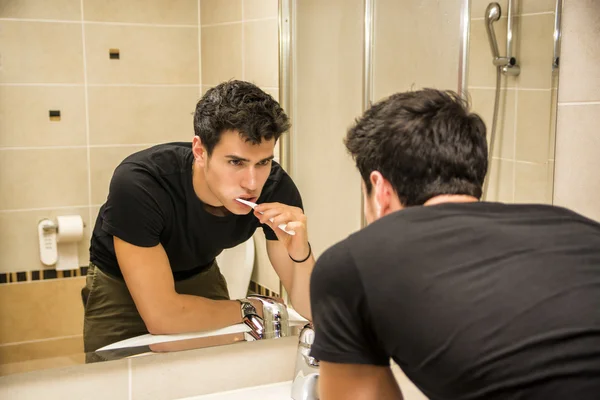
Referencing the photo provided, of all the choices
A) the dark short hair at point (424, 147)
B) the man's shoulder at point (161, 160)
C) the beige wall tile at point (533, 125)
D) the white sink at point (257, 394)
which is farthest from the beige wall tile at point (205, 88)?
the beige wall tile at point (533, 125)

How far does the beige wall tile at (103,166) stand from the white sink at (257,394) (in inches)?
18.4

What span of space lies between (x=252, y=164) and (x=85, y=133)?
0.32 meters

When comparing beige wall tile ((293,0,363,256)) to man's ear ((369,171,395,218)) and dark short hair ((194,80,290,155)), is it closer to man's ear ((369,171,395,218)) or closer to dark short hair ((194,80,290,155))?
dark short hair ((194,80,290,155))

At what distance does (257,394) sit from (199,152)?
1.77 ft

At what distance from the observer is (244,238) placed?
1390mm

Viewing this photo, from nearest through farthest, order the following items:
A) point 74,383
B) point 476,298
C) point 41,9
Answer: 1. point 476,298
2. point 41,9
3. point 74,383

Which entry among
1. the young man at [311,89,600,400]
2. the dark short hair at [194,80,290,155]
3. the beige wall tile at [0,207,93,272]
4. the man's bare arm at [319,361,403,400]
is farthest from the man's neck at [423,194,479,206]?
the beige wall tile at [0,207,93,272]

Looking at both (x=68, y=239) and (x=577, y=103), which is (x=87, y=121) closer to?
(x=68, y=239)

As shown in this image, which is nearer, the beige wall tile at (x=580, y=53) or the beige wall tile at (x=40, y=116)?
the beige wall tile at (x=40, y=116)

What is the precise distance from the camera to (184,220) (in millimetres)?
1349

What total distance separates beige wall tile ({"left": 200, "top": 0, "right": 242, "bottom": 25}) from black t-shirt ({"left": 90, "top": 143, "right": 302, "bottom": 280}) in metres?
0.26

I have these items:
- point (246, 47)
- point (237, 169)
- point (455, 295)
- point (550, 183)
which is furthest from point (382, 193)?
point (550, 183)

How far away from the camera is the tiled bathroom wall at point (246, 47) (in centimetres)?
133

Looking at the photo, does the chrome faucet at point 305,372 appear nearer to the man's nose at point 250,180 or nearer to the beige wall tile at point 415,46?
the man's nose at point 250,180
